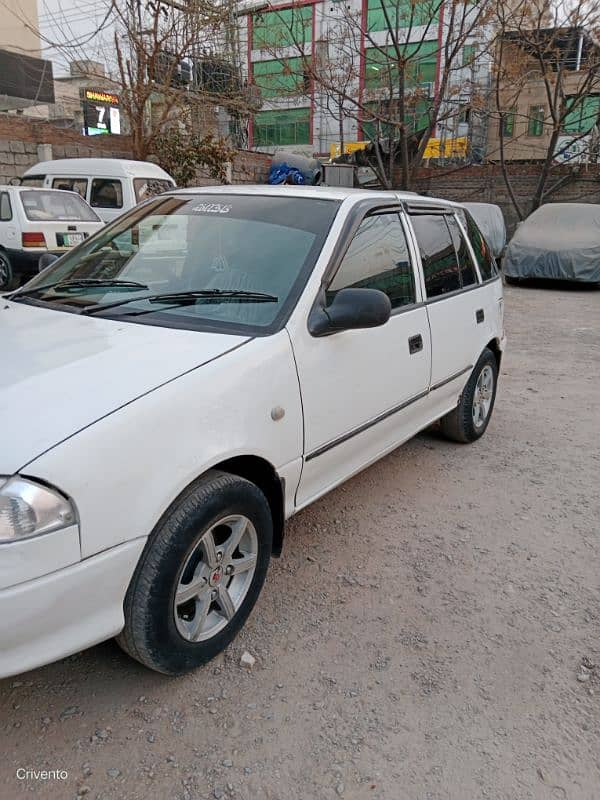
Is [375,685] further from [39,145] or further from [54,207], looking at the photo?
[39,145]

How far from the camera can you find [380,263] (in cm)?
331

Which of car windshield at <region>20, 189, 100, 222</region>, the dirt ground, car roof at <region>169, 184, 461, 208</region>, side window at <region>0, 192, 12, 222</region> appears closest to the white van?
car windshield at <region>20, 189, 100, 222</region>

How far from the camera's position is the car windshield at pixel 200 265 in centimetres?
269

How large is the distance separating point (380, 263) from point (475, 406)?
1.76 meters

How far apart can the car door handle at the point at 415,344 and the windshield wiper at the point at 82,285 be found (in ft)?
4.64

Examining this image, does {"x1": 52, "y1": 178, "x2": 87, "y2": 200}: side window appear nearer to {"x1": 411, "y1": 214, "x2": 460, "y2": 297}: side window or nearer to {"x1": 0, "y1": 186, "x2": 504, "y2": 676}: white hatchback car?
{"x1": 0, "y1": 186, "x2": 504, "y2": 676}: white hatchback car

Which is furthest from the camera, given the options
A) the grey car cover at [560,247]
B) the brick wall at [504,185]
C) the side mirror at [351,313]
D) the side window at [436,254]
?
the brick wall at [504,185]

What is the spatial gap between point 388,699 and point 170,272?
6.74ft

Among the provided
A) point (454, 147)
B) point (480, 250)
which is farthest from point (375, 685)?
point (454, 147)

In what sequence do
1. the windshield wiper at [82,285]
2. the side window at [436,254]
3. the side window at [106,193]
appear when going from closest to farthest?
1. the windshield wiper at [82,285]
2. the side window at [436,254]
3. the side window at [106,193]

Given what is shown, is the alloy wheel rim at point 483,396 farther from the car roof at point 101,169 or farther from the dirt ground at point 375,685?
the car roof at point 101,169

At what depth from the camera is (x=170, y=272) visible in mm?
3002

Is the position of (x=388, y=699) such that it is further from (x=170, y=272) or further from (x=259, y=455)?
(x=170, y=272)

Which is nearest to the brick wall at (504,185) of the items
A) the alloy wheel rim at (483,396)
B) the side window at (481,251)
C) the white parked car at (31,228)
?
the white parked car at (31,228)
